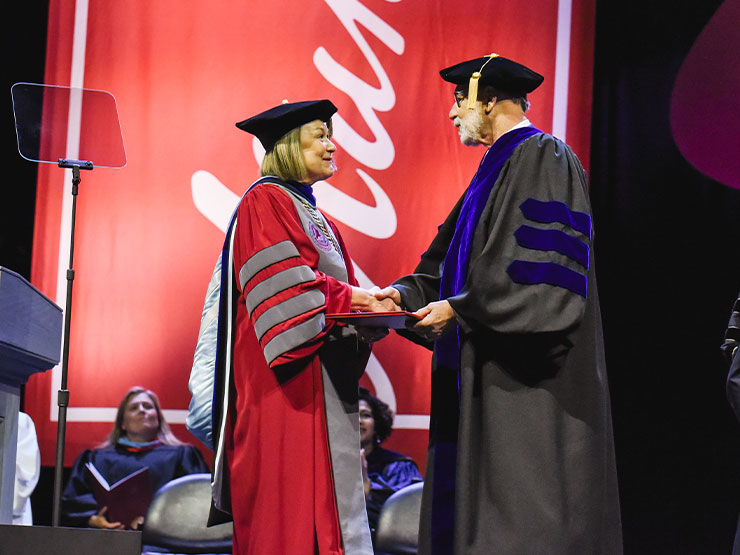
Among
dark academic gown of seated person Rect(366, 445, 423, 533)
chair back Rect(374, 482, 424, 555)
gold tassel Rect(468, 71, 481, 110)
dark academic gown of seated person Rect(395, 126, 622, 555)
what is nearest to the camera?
dark academic gown of seated person Rect(395, 126, 622, 555)

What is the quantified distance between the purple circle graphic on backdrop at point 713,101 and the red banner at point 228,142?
1.87ft

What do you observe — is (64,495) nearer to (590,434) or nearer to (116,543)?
(116,543)

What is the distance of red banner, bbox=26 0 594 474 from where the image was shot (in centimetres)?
480

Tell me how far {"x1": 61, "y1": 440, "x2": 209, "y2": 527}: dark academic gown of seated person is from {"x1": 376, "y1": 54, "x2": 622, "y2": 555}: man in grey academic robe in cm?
264

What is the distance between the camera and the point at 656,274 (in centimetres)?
494

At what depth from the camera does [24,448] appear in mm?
4543

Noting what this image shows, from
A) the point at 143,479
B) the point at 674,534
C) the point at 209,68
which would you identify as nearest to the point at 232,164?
the point at 209,68

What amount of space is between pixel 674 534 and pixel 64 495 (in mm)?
3563

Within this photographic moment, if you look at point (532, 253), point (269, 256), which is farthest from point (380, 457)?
point (532, 253)

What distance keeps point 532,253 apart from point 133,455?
3248mm

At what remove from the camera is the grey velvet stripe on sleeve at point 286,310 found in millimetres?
2855

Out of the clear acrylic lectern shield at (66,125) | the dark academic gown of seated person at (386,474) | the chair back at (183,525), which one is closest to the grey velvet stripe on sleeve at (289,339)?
the clear acrylic lectern shield at (66,125)

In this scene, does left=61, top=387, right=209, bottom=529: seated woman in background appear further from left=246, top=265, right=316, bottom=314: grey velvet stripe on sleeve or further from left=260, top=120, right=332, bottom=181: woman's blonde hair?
left=246, top=265, right=316, bottom=314: grey velvet stripe on sleeve

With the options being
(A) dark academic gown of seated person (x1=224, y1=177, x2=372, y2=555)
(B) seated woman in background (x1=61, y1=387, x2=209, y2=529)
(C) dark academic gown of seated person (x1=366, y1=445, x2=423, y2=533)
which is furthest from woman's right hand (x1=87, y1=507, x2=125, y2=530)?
(A) dark academic gown of seated person (x1=224, y1=177, x2=372, y2=555)
